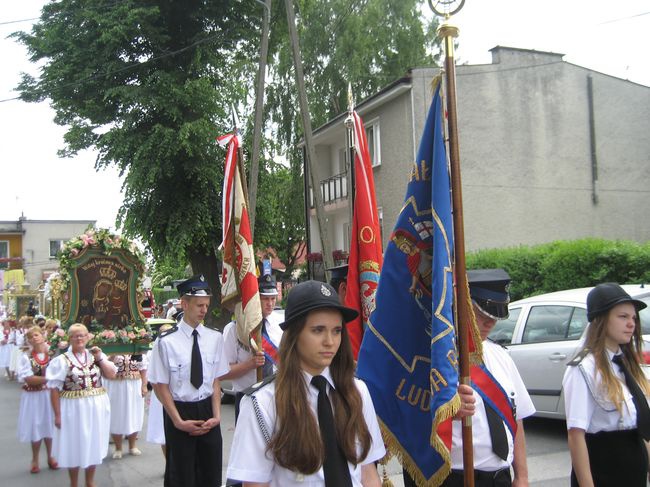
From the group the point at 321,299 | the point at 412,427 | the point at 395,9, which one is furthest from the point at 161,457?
the point at 395,9

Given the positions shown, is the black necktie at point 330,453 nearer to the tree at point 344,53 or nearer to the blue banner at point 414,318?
the blue banner at point 414,318

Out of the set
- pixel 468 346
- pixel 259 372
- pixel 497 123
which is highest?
pixel 497 123

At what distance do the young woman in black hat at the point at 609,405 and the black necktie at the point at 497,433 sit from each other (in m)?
0.57

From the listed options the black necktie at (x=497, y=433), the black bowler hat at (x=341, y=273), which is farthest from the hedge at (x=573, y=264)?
the black necktie at (x=497, y=433)

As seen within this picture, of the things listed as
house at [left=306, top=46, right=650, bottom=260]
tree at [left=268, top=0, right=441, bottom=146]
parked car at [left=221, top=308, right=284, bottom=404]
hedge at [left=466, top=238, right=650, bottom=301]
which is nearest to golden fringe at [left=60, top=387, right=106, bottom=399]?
parked car at [left=221, top=308, right=284, bottom=404]

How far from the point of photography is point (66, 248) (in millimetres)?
9445

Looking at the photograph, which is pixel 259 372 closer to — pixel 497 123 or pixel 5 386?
pixel 5 386

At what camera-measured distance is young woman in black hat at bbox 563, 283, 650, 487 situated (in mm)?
3502

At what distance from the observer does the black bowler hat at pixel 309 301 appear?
8.52 ft

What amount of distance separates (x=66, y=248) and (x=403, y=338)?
7.37 metres

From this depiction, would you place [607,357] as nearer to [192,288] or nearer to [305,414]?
[305,414]

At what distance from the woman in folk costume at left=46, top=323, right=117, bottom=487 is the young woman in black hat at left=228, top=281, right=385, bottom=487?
17.6ft

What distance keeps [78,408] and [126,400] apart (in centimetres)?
203

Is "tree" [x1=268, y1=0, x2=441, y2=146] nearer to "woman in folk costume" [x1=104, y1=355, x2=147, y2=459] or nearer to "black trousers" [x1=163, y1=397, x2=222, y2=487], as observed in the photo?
"woman in folk costume" [x1=104, y1=355, x2=147, y2=459]
